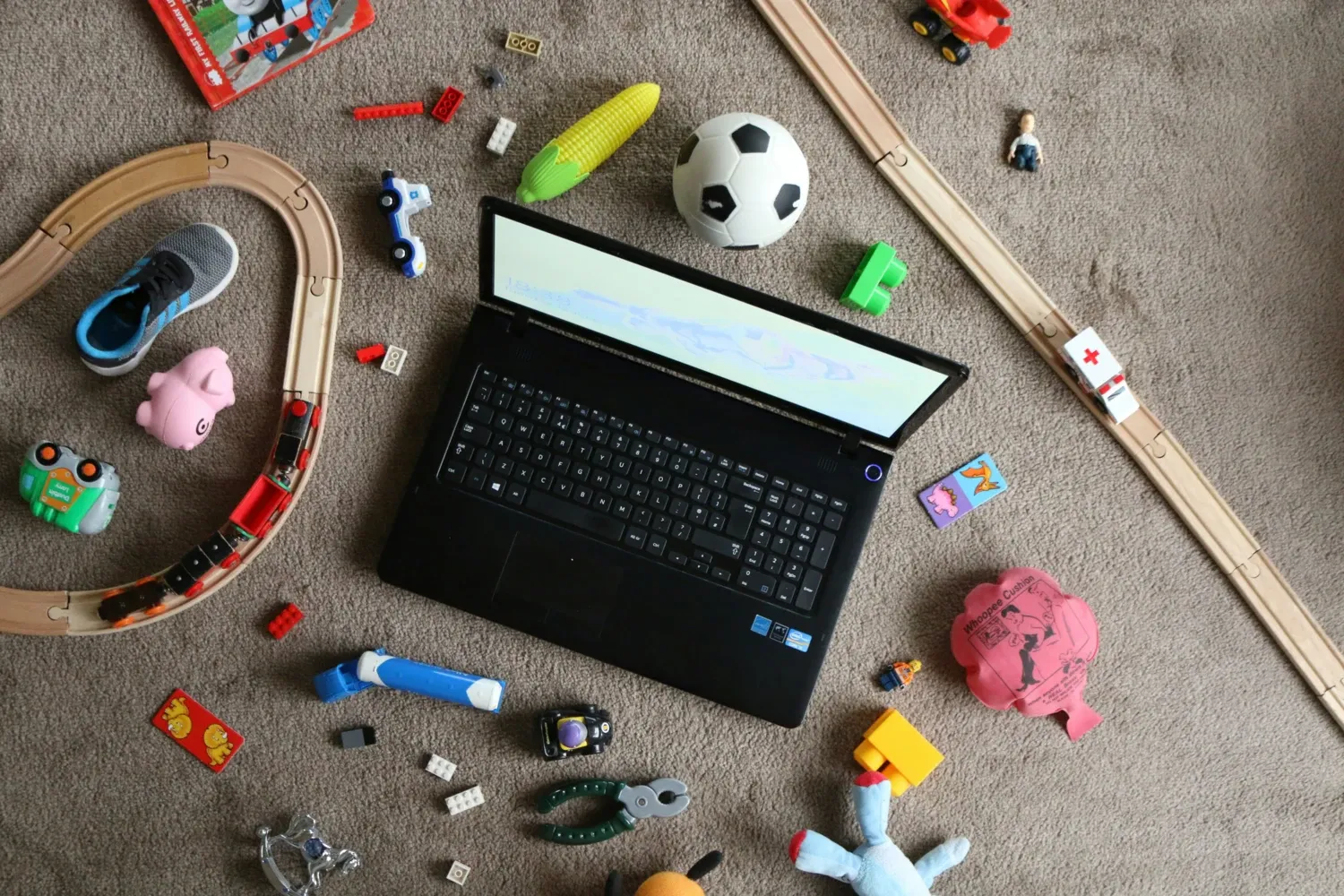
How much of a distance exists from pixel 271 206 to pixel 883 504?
745 mm

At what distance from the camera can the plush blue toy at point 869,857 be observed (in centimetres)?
95

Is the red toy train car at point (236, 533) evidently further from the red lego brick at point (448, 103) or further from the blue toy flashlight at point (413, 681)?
the red lego brick at point (448, 103)

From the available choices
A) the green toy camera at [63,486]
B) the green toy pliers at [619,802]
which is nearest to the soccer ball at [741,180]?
the green toy pliers at [619,802]

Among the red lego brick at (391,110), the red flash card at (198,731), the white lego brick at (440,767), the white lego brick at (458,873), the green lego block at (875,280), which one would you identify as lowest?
the white lego brick at (458,873)

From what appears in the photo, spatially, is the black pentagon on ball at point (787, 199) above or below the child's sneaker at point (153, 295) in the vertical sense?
below

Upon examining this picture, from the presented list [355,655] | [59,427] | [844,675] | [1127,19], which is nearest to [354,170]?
[59,427]

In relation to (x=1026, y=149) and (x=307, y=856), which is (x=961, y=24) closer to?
(x=1026, y=149)

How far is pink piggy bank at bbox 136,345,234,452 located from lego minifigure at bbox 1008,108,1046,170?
0.89 meters

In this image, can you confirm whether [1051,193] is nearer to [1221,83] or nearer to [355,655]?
[1221,83]

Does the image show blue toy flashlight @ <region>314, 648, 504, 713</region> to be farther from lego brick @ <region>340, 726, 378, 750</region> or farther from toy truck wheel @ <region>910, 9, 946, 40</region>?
toy truck wheel @ <region>910, 9, 946, 40</region>

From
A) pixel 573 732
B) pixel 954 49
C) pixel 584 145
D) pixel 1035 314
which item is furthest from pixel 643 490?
pixel 954 49

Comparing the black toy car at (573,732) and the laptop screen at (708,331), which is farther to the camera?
the black toy car at (573,732)

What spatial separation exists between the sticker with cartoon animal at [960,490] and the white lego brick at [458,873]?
0.63m

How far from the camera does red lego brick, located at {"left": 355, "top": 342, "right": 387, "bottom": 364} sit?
1003mm
